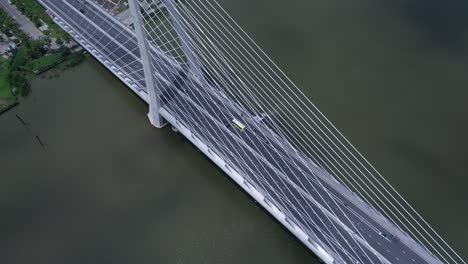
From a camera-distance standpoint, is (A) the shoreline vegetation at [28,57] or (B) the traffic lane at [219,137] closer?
(B) the traffic lane at [219,137]

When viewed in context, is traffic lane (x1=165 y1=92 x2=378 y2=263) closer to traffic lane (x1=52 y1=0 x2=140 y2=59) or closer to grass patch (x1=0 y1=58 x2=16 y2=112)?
traffic lane (x1=52 y1=0 x2=140 y2=59)

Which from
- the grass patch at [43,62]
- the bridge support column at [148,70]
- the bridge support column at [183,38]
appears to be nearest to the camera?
the bridge support column at [148,70]

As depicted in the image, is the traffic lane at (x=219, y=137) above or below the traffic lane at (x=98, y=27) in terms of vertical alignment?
above

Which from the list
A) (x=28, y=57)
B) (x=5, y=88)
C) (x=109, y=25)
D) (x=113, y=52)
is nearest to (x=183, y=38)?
(x=113, y=52)

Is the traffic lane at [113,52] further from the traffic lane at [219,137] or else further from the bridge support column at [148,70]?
the traffic lane at [219,137]

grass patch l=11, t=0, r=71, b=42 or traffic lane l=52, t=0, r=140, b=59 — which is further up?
traffic lane l=52, t=0, r=140, b=59

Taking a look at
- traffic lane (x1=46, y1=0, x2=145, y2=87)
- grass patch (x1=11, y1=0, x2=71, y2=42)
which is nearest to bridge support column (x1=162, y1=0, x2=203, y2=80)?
traffic lane (x1=46, y1=0, x2=145, y2=87)

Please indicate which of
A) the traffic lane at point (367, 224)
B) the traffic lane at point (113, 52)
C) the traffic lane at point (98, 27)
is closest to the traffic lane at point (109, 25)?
the traffic lane at point (98, 27)
